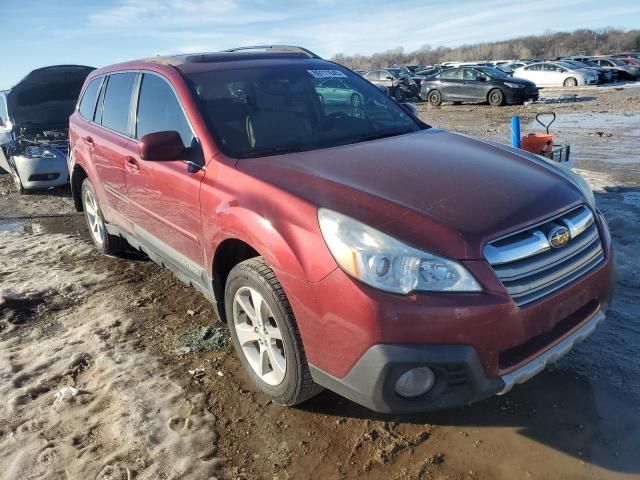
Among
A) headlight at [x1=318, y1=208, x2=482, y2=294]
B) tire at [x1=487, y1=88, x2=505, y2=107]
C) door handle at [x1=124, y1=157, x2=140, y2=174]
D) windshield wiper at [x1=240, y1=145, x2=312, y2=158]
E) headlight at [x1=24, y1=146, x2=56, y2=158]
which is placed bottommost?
tire at [x1=487, y1=88, x2=505, y2=107]

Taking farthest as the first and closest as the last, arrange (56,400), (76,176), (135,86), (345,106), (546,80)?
(546,80) → (76,176) → (135,86) → (345,106) → (56,400)

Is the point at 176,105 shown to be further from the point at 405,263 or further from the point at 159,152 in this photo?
the point at 405,263

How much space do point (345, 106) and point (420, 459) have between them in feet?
7.85

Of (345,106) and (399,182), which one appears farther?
(345,106)

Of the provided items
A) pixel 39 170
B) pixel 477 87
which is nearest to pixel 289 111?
pixel 39 170

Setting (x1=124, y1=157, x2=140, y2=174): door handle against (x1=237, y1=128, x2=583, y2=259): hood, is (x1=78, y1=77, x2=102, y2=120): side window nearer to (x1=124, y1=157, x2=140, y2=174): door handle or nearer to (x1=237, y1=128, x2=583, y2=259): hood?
(x1=124, y1=157, x2=140, y2=174): door handle

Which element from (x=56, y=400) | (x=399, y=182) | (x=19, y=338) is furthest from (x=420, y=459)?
(x=19, y=338)

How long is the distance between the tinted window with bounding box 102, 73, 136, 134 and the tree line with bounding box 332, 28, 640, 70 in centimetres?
8729

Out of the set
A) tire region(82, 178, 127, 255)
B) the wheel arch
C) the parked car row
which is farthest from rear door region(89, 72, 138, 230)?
the parked car row

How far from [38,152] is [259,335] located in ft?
22.5

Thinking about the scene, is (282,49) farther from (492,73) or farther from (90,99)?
(492,73)

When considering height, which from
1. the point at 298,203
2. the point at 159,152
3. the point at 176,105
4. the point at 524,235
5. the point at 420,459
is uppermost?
the point at 176,105

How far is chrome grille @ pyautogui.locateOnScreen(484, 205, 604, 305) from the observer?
2318 millimetres

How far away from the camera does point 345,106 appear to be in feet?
12.7
